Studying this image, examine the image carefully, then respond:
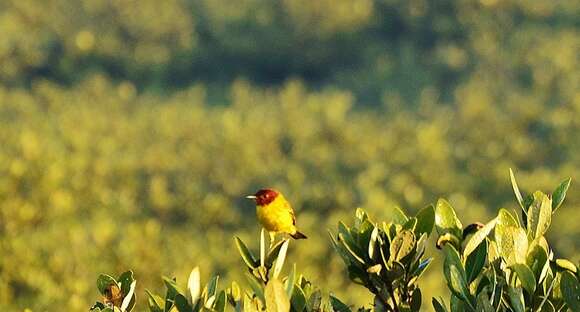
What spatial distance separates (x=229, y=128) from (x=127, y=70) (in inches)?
262

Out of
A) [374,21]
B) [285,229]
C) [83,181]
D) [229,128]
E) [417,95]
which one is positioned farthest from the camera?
[374,21]

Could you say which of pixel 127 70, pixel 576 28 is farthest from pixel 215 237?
pixel 576 28

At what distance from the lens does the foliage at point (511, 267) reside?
2238 millimetres

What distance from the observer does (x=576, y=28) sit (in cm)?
1984

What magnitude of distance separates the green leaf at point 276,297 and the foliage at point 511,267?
1.19 ft

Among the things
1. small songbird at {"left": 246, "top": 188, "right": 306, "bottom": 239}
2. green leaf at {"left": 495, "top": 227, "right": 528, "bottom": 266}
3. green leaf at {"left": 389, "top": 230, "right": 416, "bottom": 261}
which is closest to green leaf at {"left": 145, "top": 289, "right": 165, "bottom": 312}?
green leaf at {"left": 389, "top": 230, "right": 416, "bottom": 261}

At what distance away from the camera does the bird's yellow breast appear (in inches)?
158

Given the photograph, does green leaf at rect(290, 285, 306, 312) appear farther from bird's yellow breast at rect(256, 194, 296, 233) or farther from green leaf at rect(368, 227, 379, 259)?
bird's yellow breast at rect(256, 194, 296, 233)

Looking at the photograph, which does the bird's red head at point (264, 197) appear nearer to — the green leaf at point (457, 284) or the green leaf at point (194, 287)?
the green leaf at point (194, 287)

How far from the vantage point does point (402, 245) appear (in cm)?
231

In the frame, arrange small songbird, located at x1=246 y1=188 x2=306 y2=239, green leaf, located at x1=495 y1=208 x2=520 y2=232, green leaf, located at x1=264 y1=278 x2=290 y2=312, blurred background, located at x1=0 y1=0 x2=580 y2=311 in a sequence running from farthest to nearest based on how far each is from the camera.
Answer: blurred background, located at x1=0 y1=0 x2=580 y2=311 → small songbird, located at x1=246 y1=188 x2=306 y2=239 → green leaf, located at x1=495 y1=208 x2=520 y2=232 → green leaf, located at x1=264 y1=278 x2=290 y2=312

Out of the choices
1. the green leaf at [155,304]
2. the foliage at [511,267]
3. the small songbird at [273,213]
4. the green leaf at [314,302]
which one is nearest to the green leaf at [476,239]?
the foliage at [511,267]

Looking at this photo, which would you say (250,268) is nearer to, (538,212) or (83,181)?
(538,212)

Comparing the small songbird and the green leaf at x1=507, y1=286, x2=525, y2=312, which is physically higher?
the green leaf at x1=507, y1=286, x2=525, y2=312
